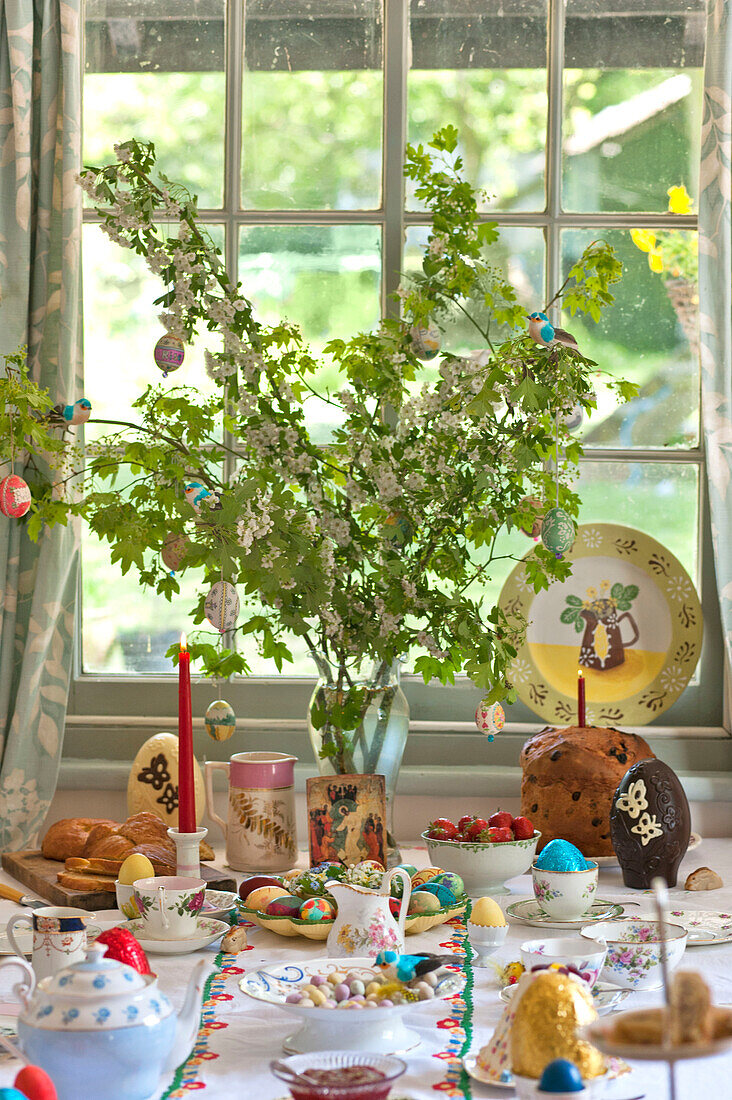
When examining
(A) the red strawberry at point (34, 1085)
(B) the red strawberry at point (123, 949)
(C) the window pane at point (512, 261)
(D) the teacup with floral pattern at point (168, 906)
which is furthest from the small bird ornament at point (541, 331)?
(A) the red strawberry at point (34, 1085)

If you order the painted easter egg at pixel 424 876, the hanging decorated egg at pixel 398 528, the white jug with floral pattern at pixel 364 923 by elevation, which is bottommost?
the painted easter egg at pixel 424 876

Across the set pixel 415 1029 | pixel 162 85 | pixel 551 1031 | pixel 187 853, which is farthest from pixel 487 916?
pixel 162 85

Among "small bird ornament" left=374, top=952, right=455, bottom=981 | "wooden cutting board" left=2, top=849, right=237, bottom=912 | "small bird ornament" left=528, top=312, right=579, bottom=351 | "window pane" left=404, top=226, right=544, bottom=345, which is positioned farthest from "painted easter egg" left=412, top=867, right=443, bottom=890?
"window pane" left=404, top=226, right=544, bottom=345

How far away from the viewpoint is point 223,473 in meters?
2.03

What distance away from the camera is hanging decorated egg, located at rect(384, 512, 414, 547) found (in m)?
1.45

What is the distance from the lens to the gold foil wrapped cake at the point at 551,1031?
2.46ft

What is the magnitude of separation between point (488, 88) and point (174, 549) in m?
1.08

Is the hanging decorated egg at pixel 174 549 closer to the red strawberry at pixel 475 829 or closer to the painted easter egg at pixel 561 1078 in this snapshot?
the red strawberry at pixel 475 829

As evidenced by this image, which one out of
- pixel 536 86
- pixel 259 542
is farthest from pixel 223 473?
pixel 536 86

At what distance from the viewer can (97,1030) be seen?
0.76 metres

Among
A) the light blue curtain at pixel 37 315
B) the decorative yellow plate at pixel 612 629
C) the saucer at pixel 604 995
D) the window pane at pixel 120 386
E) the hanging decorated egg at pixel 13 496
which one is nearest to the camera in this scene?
the saucer at pixel 604 995

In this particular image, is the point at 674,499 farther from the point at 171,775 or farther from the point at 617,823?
the point at 171,775

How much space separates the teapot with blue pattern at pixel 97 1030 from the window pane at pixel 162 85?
5.17 feet

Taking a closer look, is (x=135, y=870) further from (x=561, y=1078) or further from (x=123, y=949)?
(x=561, y=1078)
